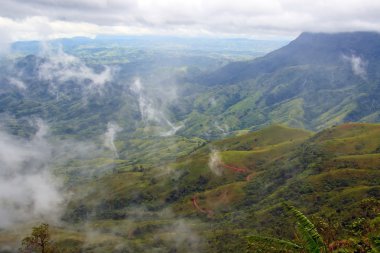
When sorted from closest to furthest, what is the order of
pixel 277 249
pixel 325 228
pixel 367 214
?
pixel 277 249
pixel 325 228
pixel 367 214

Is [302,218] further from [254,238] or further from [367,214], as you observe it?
[367,214]

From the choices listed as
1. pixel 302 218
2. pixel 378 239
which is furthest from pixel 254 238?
pixel 378 239

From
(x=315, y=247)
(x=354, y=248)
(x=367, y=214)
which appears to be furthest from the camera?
(x=367, y=214)

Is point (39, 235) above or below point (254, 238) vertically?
below

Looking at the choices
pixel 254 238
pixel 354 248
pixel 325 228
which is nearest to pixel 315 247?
pixel 254 238

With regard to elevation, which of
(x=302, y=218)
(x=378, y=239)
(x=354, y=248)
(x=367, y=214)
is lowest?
(x=367, y=214)

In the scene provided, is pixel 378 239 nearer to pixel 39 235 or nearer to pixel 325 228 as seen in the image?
pixel 325 228

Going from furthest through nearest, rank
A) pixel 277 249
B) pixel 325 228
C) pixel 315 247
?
pixel 325 228 < pixel 277 249 < pixel 315 247

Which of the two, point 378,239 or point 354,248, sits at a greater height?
point 378,239

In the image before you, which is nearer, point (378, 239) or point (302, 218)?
point (302, 218)
